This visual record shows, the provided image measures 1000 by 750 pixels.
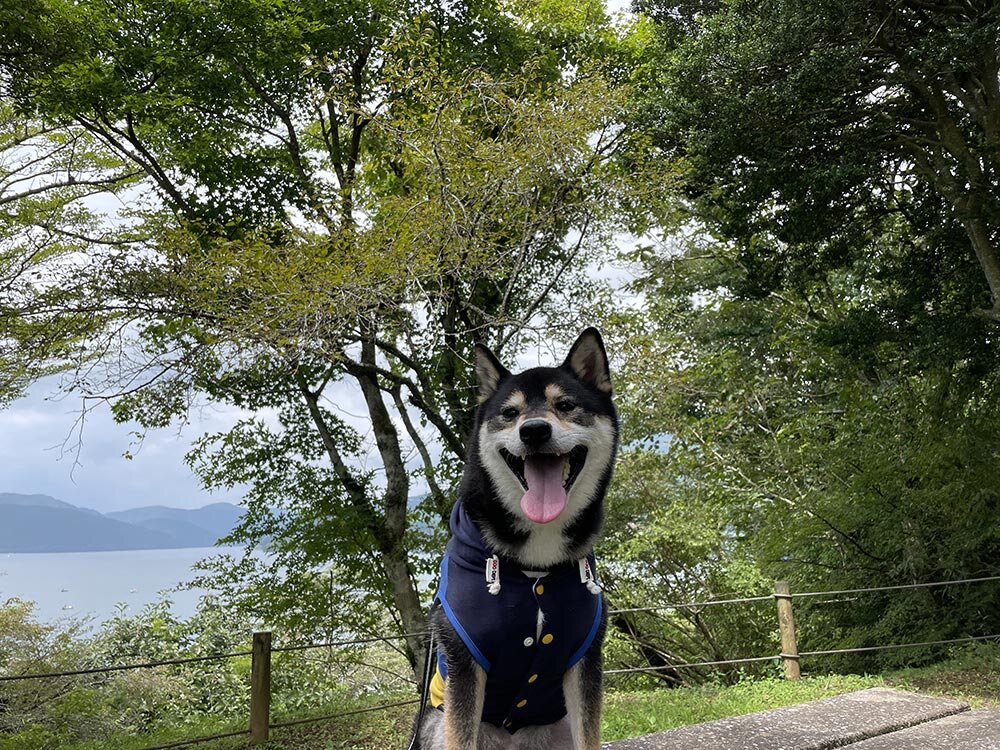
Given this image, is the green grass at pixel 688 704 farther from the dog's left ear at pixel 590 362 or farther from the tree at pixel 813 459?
the dog's left ear at pixel 590 362

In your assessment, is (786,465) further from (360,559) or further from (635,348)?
(360,559)

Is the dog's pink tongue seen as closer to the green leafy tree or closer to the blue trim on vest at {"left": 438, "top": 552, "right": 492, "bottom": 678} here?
the blue trim on vest at {"left": 438, "top": 552, "right": 492, "bottom": 678}

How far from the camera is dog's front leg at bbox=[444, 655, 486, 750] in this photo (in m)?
2.04

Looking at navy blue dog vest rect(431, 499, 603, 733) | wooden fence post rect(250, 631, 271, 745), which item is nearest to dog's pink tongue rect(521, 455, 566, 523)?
navy blue dog vest rect(431, 499, 603, 733)

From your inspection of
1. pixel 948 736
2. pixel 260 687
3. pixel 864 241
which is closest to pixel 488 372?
pixel 948 736

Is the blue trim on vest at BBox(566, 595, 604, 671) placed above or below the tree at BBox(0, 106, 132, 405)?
below

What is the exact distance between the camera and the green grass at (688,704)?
582 cm

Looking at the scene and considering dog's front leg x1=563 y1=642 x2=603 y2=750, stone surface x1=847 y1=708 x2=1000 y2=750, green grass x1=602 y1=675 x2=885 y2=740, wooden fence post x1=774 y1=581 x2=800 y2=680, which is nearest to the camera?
dog's front leg x1=563 y1=642 x2=603 y2=750

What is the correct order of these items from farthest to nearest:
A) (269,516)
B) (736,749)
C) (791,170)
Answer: (269,516)
(791,170)
(736,749)

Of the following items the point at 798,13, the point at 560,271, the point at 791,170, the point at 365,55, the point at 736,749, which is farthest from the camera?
the point at 365,55

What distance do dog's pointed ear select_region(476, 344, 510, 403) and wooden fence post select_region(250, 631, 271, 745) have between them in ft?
16.5

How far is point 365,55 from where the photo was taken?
10.4m

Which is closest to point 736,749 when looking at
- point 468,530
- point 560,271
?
point 468,530

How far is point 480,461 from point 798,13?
6.66m
